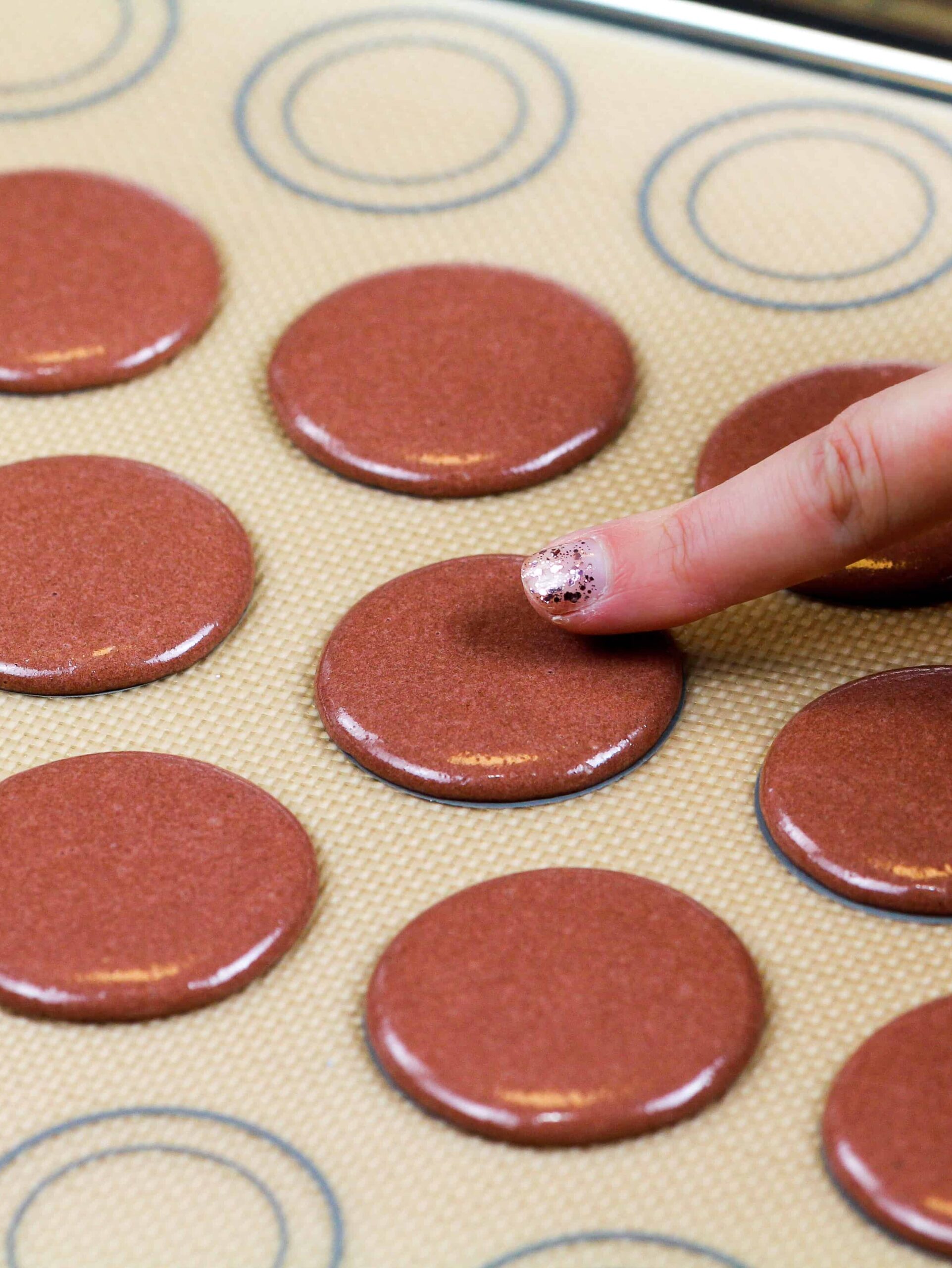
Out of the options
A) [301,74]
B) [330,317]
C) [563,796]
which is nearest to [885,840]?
[563,796]

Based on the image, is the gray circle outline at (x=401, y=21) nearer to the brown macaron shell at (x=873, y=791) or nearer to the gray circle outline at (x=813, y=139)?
the gray circle outline at (x=813, y=139)

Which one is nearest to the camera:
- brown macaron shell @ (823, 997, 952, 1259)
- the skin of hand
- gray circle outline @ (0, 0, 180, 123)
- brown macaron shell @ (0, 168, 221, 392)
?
brown macaron shell @ (823, 997, 952, 1259)

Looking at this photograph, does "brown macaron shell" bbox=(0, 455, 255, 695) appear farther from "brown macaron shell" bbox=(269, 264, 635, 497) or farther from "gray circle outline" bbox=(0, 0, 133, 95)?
"gray circle outline" bbox=(0, 0, 133, 95)

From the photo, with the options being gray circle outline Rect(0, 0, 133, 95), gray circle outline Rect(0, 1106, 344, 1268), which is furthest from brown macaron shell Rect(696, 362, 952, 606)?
gray circle outline Rect(0, 0, 133, 95)

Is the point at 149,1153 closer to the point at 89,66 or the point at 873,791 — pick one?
the point at 873,791

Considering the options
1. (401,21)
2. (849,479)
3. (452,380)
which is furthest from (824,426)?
(401,21)

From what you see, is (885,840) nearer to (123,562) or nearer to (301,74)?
(123,562)

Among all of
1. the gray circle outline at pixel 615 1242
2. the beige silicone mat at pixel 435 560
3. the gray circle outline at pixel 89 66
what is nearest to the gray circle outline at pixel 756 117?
the beige silicone mat at pixel 435 560
